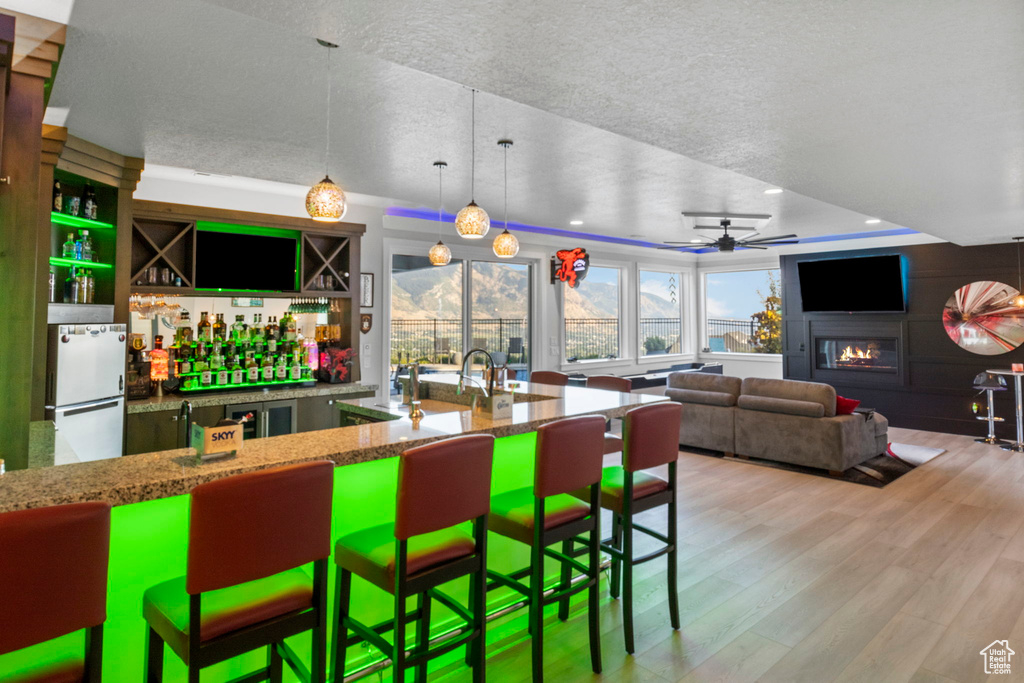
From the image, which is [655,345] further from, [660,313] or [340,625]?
[340,625]

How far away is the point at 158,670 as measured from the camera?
5.22 feet

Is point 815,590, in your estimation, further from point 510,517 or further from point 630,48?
point 630,48

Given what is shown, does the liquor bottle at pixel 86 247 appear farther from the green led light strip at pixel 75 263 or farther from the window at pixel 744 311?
the window at pixel 744 311

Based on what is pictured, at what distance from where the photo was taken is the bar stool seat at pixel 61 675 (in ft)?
4.14

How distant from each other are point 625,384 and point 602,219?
3.07 m

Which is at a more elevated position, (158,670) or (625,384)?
(625,384)

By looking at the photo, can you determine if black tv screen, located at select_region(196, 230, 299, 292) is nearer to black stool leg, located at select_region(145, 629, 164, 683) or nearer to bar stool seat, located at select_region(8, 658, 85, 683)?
black stool leg, located at select_region(145, 629, 164, 683)

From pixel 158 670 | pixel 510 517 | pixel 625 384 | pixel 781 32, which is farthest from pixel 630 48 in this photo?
pixel 625 384

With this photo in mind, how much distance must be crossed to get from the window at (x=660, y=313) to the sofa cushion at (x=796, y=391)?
366cm

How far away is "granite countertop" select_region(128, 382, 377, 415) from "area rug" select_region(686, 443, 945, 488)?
3.88 metres

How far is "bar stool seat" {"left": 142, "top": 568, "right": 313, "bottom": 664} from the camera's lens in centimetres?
149

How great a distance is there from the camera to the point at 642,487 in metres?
2.72

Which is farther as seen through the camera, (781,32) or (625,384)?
(625,384)

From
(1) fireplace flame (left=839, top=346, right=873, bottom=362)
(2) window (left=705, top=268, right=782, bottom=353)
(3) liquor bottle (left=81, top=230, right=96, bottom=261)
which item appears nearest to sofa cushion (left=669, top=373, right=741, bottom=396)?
(1) fireplace flame (left=839, top=346, right=873, bottom=362)
